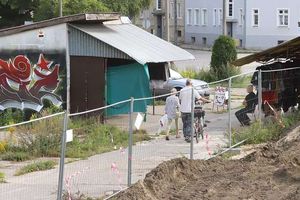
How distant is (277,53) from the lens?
Result: 23.6m

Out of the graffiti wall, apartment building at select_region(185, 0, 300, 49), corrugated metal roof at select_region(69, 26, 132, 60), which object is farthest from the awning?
apartment building at select_region(185, 0, 300, 49)

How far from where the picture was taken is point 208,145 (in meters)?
16.0

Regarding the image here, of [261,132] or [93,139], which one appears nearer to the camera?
[93,139]

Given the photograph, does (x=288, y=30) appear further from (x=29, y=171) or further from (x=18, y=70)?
(x=29, y=171)

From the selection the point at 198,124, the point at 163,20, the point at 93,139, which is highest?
the point at 163,20

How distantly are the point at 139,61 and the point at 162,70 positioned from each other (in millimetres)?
7046

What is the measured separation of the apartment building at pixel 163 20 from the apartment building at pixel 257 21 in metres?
5.77

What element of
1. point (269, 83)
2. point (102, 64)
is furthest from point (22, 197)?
point (102, 64)

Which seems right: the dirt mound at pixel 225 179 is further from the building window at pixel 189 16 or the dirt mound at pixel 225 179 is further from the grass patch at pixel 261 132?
the building window at pixel 189 16

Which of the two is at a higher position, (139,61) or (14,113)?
(139,61)

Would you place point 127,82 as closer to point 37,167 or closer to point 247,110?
point 247,110

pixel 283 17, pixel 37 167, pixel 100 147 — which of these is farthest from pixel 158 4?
pixel 37 167


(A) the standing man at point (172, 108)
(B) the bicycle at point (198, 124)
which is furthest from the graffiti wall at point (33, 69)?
(B) the bicycle at point (198, 124)

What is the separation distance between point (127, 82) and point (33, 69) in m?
3.07
